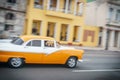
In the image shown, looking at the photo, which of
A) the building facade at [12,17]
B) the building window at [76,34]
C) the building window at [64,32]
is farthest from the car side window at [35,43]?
the building window at [76,34]

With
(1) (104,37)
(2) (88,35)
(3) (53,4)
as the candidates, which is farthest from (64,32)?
(1) (104,37)

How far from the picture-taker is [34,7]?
32375 mm

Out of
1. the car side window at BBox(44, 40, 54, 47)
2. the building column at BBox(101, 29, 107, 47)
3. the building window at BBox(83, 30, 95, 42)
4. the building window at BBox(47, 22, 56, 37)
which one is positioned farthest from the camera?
the building column at BBox(101, 29, 107, 47)

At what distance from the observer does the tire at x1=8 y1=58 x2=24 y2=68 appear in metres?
12.3

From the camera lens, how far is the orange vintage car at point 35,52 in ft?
40.1

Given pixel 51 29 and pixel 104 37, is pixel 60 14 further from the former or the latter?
pixel 104 37

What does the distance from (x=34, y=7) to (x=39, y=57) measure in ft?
65.4

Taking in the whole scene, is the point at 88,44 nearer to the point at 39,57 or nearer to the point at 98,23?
the point at 98,23

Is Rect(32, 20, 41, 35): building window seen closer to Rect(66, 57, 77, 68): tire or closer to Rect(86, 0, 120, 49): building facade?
Rect(86, 0, 120, 49): building facade

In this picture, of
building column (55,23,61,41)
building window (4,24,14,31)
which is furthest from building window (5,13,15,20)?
building column (55,23,61,41)

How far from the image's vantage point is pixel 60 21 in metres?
35.4

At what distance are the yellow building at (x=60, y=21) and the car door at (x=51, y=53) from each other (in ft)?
61.5

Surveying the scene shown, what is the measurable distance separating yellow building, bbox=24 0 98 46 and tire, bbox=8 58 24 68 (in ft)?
64.9

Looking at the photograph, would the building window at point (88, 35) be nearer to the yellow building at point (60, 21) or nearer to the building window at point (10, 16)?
the yellow building at point (60, 21)
